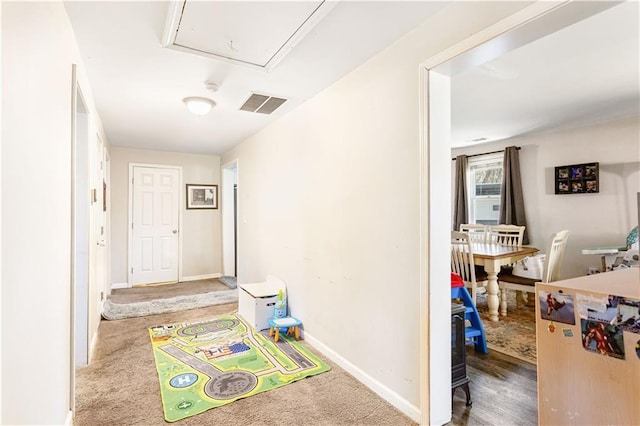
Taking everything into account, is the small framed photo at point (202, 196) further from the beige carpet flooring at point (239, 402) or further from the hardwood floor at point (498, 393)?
the hardwood floor at point (498, 393)

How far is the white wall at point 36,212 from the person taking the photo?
955 mm

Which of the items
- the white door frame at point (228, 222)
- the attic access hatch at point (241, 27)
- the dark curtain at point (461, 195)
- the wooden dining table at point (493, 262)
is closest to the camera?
the attic access hatch at point (241, 27)

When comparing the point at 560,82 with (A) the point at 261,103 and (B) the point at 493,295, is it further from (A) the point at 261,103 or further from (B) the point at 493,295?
(A) the point at 261,103

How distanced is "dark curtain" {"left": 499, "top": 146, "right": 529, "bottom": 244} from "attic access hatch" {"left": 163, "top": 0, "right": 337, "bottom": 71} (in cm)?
408

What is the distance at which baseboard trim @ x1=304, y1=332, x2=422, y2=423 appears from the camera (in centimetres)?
187

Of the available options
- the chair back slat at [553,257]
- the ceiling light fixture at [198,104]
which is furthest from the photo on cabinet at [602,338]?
the ceiling light fixture at [198,104]

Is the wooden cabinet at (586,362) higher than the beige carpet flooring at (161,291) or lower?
higher

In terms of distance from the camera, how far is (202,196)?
5844 mm

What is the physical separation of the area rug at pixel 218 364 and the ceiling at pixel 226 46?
219 centimetres

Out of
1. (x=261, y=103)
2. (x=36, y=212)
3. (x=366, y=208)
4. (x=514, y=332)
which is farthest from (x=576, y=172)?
(x=36, y=212)

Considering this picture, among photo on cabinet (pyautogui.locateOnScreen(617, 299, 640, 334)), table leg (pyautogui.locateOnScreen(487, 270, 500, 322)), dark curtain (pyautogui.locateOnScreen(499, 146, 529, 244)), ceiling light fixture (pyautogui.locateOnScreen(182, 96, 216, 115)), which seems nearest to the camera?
photo on cabinet (pyautogui.locateOnScreen(617, 299, 640, 334))

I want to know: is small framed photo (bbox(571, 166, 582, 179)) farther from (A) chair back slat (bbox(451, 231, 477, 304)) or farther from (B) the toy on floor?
(B) the toy on floor

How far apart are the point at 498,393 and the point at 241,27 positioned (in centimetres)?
272

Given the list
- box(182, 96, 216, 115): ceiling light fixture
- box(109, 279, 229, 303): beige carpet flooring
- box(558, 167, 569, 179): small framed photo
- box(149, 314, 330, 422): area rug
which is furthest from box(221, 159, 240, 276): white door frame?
box(558, 167, 569, 179): small framed photo
